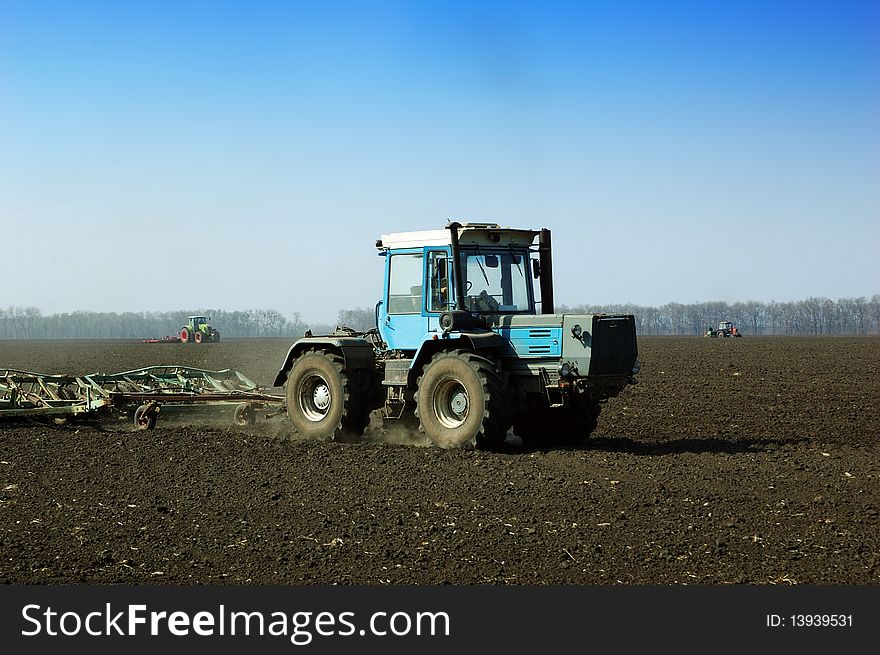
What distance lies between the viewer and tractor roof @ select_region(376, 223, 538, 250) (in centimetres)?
1411

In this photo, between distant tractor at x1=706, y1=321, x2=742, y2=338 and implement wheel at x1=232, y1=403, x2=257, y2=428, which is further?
distant tractor at x1=706, y1=321, x2=742, y2=338

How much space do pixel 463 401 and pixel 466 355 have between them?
0.68m

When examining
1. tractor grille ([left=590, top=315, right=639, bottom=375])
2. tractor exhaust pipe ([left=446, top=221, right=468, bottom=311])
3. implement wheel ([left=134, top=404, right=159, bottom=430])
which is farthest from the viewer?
implement wheel ([left=134, top=404, right=159, bottom=430])

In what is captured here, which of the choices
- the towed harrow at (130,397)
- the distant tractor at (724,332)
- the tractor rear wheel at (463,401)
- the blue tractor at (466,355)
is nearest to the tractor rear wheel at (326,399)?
the blue tractor at (466,355)

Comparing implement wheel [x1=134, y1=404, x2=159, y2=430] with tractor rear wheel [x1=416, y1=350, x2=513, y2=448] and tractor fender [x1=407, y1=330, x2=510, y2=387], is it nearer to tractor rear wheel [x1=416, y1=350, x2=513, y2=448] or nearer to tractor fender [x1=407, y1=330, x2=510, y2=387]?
tractor fender [x1=407, y1=330, x2=510, y2=387]

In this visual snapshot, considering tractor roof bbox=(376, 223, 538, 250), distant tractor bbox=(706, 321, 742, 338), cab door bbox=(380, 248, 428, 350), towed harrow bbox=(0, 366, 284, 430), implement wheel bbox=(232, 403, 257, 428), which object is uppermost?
tractor roof bbox=(376, 223, 538, 250)

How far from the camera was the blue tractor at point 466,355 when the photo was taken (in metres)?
13.4

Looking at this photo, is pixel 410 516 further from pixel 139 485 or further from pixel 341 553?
pixel 139 485

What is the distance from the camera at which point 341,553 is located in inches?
339

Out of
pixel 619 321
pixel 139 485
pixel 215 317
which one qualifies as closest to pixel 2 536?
pixel 139 485

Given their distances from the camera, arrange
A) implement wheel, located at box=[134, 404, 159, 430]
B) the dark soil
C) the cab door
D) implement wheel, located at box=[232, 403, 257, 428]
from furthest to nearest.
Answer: implement wheel, located at box=[232, 403, 257, 428] → implement wheel, located at box=[134, 404, 159, 430] → the cab door → the dark soil

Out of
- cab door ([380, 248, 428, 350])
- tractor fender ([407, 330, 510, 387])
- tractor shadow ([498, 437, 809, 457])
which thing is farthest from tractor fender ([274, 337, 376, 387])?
tractor shadow ([498, 437, 809, 457])

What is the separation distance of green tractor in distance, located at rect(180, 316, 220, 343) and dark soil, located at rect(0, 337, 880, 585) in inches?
2287

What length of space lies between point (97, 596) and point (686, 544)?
4.63 meters
